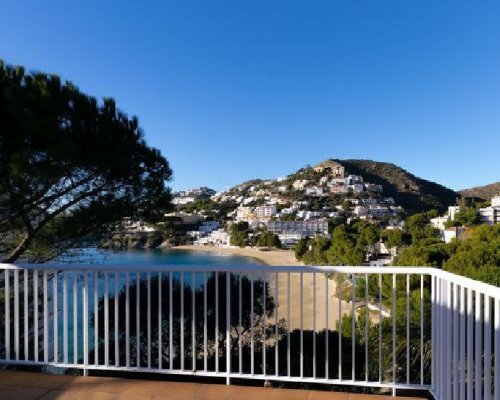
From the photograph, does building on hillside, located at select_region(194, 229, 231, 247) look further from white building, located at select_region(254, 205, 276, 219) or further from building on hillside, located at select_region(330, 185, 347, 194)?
building on hillside, located at select_region(330, 185, 347, 194)

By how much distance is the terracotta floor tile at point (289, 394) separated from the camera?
8.38 feet

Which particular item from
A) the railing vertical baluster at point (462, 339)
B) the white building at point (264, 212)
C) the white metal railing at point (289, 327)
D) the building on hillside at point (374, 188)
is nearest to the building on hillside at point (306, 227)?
the white building at point (264, 212)

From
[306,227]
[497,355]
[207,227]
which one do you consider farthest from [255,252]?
[497,355]

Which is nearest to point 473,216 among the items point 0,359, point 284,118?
point 284,118

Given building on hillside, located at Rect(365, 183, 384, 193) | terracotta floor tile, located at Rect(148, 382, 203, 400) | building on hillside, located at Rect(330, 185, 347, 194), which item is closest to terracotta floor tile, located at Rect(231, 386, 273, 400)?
terracotta floor tile, located at Rect(148, 382, 203, 400)

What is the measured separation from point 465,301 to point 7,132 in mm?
4980

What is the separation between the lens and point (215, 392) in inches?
104

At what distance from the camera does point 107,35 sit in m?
10.9

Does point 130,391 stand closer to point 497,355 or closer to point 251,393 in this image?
point 251,393

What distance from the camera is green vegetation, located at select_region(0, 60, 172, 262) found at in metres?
4.70

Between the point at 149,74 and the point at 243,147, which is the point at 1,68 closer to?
the point at 149,74

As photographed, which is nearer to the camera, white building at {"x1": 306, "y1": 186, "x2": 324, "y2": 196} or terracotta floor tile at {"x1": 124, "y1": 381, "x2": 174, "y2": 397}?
terracotta floor tile at {"x1": 124, "y1": 381, "x2": 174, "y2": 397}

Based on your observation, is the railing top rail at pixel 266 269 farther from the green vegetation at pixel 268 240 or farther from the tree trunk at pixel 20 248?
the green vegetation at pixel 268 240

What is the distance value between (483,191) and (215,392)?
72.3 m
